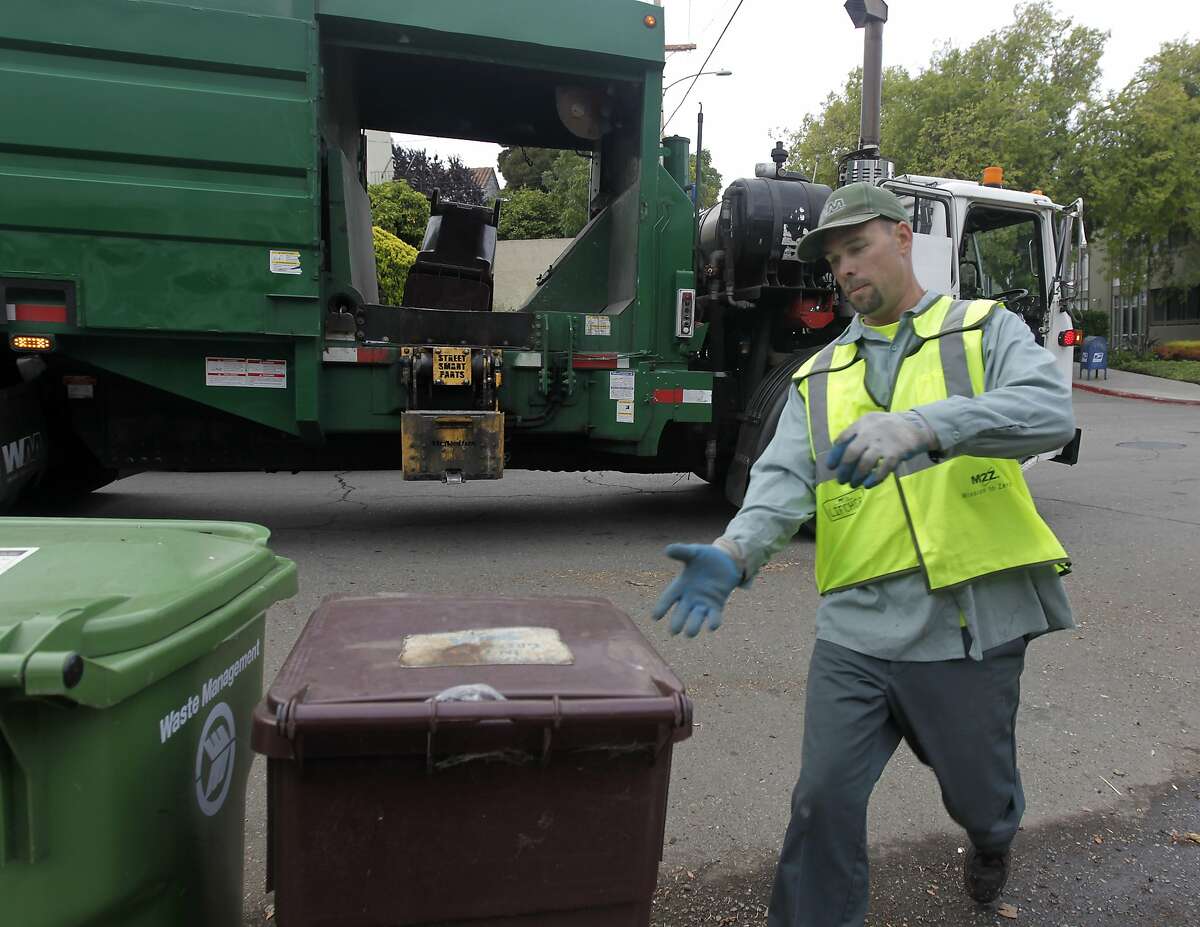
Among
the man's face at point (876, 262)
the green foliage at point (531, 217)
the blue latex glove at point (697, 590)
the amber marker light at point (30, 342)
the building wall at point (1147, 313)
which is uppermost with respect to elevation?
the green foliage at point (531, 217)

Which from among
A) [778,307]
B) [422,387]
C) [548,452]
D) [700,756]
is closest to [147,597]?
[700,756]

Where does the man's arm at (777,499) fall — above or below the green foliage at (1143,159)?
below

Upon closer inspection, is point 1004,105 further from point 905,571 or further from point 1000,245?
point 905,571

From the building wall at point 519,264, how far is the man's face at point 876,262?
26.2ft

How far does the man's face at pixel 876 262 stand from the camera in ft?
6.63

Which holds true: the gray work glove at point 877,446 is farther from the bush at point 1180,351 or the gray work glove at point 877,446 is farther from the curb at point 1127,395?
the bush at point 1180,351

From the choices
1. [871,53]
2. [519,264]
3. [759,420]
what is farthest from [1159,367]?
[759,420]

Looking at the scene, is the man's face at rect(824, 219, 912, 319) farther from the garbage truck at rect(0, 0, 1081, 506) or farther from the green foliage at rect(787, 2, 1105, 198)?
the green foliage at rect(787, 2, 1105, 198)

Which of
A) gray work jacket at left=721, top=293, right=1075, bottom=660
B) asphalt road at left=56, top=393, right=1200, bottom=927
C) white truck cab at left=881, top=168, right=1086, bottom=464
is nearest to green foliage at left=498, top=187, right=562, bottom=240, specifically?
asphalt road at left=56, top=393, right=1200, bottom=927

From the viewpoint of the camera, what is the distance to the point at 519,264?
12.8 m

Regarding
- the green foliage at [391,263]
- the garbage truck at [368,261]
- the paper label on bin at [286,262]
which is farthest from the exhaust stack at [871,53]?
the paper label on bin at [286,262]

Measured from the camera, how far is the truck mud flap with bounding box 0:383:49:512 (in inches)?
205

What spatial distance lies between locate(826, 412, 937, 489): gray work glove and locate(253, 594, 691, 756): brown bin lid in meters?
0.47

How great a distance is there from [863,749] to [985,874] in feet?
2.05
